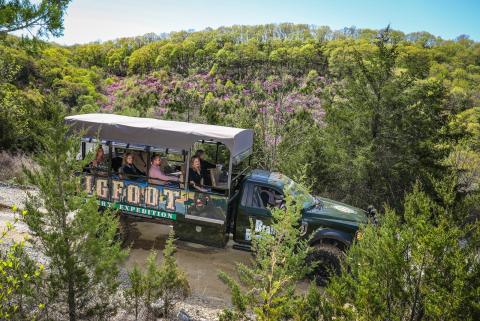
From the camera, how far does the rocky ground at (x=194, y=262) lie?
5.93 metres

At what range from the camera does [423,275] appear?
425 cm

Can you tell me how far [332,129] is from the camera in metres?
12.4

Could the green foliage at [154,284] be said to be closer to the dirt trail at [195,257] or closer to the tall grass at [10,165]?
the dirt trail at [195,257]

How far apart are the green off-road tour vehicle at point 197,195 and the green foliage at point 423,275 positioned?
8.65 ft

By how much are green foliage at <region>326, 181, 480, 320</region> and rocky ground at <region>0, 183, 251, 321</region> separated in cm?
256

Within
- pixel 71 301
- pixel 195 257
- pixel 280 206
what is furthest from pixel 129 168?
pixel 71 301

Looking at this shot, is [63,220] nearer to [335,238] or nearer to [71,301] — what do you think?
[71,301]

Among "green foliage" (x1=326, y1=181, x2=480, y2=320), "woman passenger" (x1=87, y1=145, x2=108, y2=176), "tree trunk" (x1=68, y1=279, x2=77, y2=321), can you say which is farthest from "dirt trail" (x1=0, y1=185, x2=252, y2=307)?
"green foliage" (x1=326, y1=181, x2=480, y2=320)

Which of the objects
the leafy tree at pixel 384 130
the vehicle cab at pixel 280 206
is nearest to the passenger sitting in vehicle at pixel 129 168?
the vehicle cab at pixel 280 206

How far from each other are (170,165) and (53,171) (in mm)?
5469

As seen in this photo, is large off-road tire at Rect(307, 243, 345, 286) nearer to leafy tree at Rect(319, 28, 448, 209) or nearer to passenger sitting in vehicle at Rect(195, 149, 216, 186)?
passenger sitting in vehicle at Rect(195, 149, 216, 186)

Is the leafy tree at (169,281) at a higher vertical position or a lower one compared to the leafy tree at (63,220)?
lower

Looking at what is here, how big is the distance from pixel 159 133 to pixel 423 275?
5503 mm

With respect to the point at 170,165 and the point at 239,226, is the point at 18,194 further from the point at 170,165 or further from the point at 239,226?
the point at 239,226
